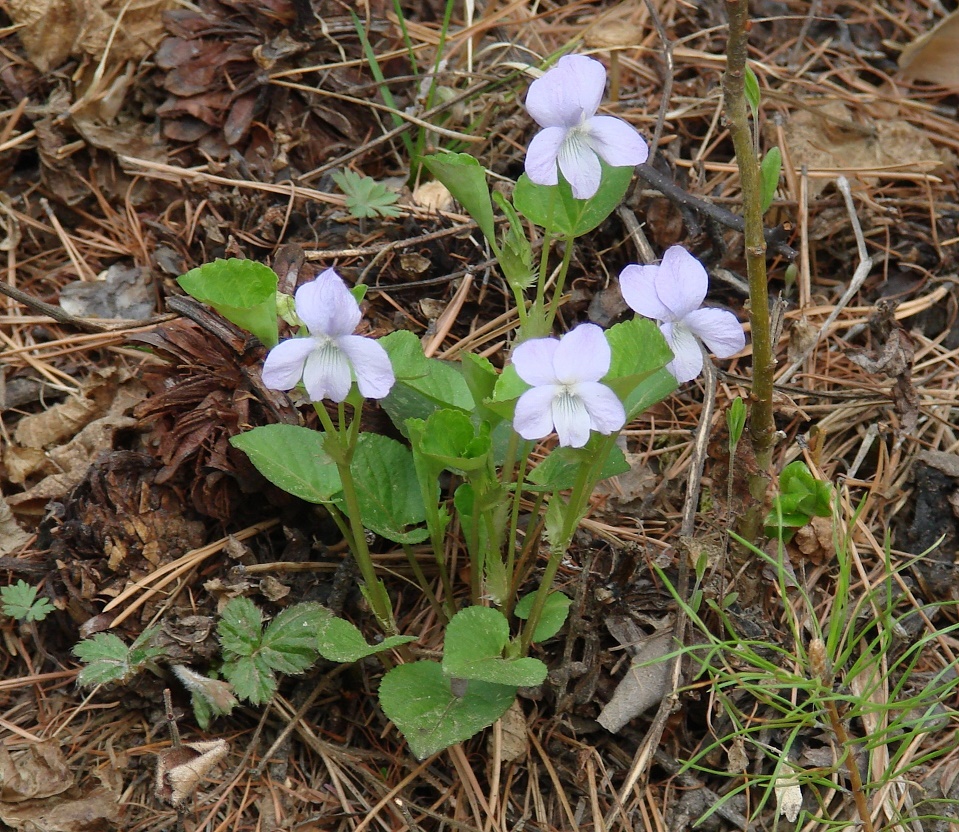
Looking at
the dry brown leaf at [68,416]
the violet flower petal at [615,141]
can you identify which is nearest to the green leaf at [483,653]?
the violet flower petal at [615,141]

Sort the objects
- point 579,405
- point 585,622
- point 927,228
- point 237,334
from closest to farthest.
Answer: point 579,405, point 585,622, point 237,334, point 927,228

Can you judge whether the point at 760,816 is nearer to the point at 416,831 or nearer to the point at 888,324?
the point at 416,831

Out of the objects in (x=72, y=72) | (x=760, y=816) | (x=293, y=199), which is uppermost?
(x=72, y=72)

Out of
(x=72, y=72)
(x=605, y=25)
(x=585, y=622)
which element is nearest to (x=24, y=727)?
(x=585, y=622)

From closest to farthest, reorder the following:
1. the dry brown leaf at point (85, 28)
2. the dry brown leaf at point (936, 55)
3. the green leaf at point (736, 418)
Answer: the green leaf at point (736, 418) → the dry brown leaf at point (85, 28) → the dry brown leaf at point (936, 55)

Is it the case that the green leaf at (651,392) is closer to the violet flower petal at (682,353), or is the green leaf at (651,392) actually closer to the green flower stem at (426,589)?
the violet flower petal at (682,353)

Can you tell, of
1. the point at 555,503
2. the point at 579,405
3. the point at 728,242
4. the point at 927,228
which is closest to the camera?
the point at 579,405
